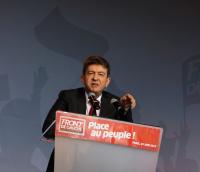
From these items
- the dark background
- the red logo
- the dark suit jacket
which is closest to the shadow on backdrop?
the dark background

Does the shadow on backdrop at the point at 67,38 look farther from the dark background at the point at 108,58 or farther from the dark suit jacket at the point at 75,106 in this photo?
the dark suit jacket at the point at 75,106

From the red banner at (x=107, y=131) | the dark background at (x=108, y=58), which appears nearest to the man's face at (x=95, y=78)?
the red banner at (x=107, y=131)

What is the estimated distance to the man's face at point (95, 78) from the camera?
6.35ft

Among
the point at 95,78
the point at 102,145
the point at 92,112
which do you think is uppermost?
the point at 95,78

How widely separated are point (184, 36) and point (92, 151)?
2370 mm

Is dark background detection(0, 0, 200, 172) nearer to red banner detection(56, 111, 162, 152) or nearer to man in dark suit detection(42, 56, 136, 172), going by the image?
man in dark suit detection(42, 56, 136, 172)

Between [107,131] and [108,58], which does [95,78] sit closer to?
[107,131]

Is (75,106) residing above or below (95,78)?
below

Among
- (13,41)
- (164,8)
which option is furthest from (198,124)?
(13,41)

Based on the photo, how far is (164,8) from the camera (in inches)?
140

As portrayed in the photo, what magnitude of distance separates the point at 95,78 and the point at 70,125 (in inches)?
21.2

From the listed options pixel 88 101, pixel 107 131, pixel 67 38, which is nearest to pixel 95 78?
pixel 88 101

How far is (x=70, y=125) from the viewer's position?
55.9 inches

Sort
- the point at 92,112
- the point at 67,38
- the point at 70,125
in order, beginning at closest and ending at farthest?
the point at 70,125
the point at 92,112
the point at 67,38
